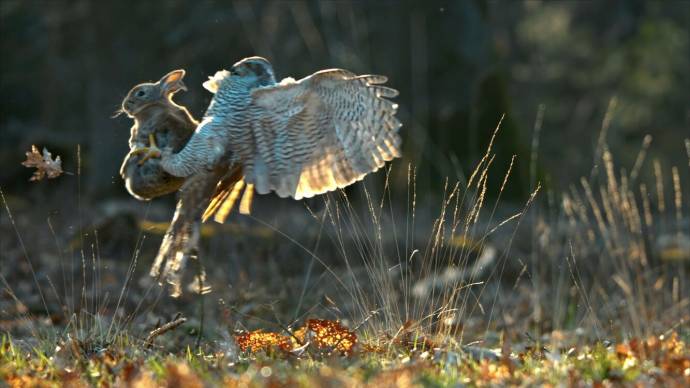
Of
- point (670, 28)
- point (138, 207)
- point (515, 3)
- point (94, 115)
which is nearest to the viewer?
point (138, 207)

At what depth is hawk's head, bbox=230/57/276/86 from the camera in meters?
5.73

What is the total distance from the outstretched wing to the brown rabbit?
399 mm

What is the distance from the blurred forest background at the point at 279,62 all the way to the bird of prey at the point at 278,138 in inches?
211

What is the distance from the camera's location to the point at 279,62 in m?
15.9

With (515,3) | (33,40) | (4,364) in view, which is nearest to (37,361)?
(4,364)

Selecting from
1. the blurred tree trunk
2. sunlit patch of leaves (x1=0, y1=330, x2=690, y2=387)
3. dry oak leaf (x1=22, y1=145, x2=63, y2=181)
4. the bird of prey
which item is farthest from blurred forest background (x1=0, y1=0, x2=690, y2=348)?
dry oak leaf (x1=22, y1=145, x2=63, y2=181)

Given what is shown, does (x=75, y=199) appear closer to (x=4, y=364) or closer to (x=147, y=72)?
(x=147, y=72)

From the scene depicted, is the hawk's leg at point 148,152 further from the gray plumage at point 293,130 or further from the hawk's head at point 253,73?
the hawk's head at point 253,73

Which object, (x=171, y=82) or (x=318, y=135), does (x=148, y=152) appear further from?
(x=318, y=135)

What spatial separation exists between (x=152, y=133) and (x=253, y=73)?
Result: 0.66m

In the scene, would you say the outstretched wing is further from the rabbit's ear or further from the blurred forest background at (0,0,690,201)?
the blurred forest background at (0,0,690,201)

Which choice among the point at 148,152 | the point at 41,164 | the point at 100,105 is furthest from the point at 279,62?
the point at 41,164

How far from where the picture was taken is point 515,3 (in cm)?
2267

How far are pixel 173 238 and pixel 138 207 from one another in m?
8.07
